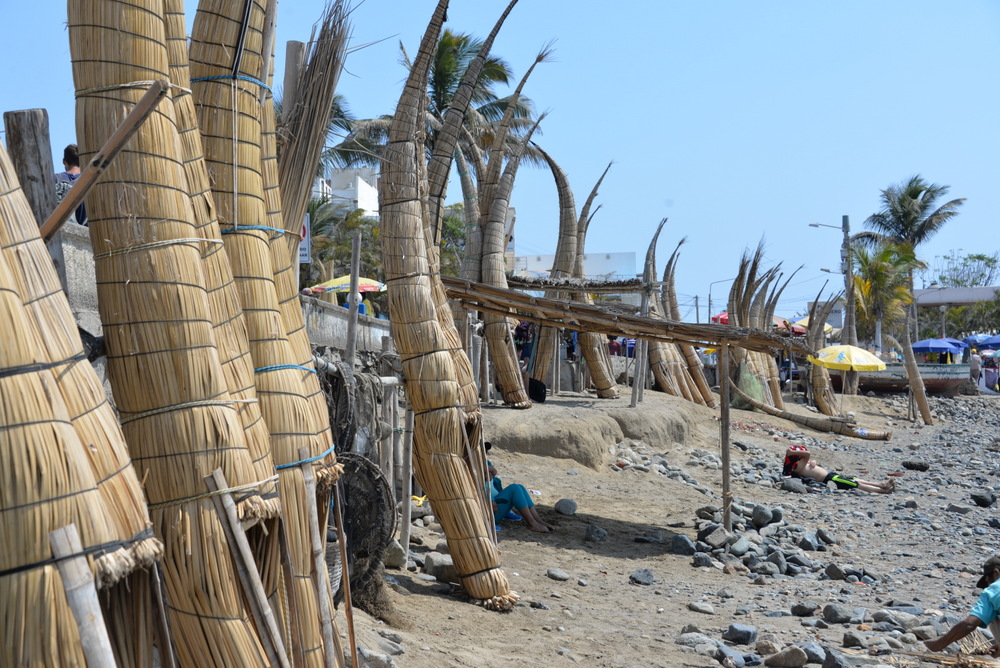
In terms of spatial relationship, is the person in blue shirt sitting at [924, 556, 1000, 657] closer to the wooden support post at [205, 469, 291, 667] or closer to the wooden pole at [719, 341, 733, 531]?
the wooden support post at [205, 469, 291, 667]

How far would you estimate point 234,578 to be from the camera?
308cm

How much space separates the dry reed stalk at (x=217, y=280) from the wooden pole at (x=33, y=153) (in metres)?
0.46

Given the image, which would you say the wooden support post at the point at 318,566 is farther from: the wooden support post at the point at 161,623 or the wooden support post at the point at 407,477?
the wooden support post at the point at 407,477

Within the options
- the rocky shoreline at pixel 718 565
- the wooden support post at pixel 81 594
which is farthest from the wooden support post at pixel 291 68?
the rocky shoreline at pixel 718 565

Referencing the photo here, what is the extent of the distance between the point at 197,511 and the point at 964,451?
790 inches

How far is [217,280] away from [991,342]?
43.9m

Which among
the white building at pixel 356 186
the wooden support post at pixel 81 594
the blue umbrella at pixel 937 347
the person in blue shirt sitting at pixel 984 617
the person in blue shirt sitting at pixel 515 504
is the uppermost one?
the white building at pixel 356 186

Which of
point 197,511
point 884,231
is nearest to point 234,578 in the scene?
point 197,511

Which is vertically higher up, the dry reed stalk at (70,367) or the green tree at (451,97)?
the green tree at (451,97)

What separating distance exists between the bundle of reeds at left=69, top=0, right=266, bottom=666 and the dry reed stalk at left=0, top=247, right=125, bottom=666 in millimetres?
745

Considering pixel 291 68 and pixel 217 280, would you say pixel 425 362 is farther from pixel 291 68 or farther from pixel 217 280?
pixel 217 280

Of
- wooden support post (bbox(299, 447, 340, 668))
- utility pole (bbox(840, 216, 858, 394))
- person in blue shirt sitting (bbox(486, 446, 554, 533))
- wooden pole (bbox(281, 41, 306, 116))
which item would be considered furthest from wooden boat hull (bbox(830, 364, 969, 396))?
wooden support post (bbox(299, 447, 340, 668))

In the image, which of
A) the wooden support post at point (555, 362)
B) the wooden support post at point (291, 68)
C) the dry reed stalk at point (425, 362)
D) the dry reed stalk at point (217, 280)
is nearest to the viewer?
the dry reed stalk at point (217, 280)

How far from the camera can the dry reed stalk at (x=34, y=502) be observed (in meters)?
2.11
